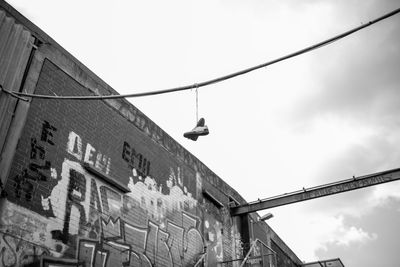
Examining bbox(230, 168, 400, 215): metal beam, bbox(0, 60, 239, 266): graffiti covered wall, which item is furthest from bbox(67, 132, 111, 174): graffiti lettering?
bbox(230, 168, 400, 215): metal beam

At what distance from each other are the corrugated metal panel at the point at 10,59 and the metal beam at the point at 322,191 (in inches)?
403

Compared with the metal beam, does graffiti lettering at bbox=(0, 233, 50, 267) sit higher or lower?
lower

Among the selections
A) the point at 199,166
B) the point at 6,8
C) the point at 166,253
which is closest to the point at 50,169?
the point at 6,8

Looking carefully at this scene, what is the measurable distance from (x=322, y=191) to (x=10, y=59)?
10.9 metres

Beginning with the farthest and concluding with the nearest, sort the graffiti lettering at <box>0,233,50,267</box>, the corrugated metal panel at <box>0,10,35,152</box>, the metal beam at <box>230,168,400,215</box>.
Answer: the metal beam at <box>230,168,400,215</box>
the corrugated metal panel at <box>0,10,35,152</box>
the graffiti lettering at <box>0,233,50,267</box>

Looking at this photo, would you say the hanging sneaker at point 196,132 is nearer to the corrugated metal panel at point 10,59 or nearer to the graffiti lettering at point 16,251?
the corrugated metal panel at point 10,59

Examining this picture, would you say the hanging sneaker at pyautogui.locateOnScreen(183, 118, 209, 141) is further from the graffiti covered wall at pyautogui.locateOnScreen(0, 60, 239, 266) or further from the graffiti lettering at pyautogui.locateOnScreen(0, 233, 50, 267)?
the graffiti lettering at pyautogui.locateOnScreen(0, 233, 50, 267)

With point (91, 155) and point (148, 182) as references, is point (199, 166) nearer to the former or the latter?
point (148, 182)

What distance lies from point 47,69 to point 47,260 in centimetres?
388

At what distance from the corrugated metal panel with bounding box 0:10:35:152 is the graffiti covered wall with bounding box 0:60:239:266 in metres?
0.54

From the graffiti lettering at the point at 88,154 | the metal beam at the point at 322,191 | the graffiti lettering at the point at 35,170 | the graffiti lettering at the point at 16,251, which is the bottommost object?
the graffiti lettering at the point at 16,251

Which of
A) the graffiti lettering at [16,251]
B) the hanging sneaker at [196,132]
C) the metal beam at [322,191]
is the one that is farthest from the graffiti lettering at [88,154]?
the metal beam at [322,191]

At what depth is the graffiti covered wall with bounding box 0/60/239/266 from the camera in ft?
21.6

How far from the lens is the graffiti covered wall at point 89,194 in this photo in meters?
6.59
